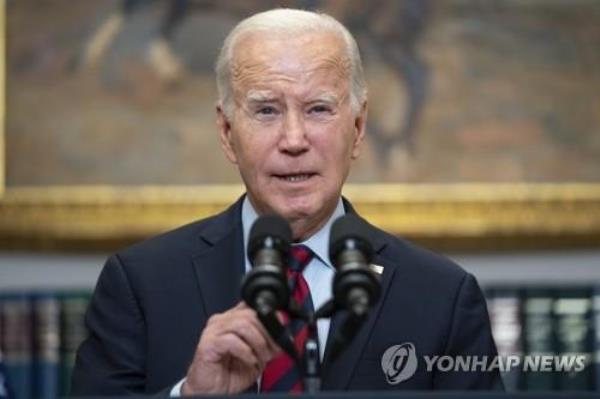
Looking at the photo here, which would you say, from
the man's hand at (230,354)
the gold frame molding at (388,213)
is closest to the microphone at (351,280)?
the man's hand at (230,354)

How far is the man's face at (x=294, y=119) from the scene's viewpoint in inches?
105

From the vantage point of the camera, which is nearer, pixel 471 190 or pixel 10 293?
pixel 10 293

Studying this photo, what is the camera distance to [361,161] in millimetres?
4898

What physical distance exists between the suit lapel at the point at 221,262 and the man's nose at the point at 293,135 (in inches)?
10.9

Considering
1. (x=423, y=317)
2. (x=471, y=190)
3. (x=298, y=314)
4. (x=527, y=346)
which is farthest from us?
(x=471, y=190)

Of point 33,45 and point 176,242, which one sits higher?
point 33,45

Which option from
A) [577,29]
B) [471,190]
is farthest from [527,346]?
[577,29]

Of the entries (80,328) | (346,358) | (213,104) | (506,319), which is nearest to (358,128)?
(346,358)

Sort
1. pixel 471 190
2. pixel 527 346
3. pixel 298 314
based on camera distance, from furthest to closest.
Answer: pixel 471 190
pixel 527 346
pixel 298 314

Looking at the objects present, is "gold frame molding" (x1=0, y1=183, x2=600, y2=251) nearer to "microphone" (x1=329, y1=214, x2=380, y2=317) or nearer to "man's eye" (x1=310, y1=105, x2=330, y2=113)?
"man's eye" (x1=310, y1=105, x2=330, y2=113)

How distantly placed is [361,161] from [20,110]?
1.13 m

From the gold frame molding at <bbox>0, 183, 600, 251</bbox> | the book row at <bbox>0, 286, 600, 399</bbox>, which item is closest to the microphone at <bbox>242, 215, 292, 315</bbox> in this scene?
the book row at <bbox>0, 286, 600, 399</bbox>

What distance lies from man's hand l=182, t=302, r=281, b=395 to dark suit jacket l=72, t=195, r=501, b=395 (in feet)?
0.73

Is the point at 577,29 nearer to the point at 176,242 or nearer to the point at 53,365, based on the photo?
the point at 53,365
